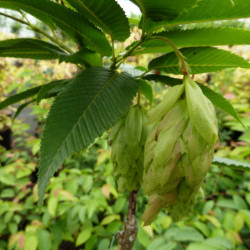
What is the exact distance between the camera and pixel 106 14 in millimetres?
404

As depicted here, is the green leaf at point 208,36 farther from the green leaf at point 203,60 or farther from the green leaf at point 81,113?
the green leaf at point 81,113

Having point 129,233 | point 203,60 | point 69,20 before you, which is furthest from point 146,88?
point 129,233

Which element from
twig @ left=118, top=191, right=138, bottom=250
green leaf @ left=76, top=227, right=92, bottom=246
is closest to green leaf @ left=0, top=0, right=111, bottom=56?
twig @ left=118, top=191, right=138, bottom=250

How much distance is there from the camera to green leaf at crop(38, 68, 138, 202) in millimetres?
362

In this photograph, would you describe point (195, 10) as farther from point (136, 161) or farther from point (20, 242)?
point (20, 242)

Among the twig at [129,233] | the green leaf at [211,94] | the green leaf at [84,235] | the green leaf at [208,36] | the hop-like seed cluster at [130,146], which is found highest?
the green leaf at [208,36]

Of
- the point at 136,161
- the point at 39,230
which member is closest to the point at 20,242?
the point at 39,230

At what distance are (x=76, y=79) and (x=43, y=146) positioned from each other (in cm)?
15

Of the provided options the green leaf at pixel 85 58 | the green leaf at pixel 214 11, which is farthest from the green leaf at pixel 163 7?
Answer: the green leaf at pixel 85 58

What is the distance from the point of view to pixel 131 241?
66 cm

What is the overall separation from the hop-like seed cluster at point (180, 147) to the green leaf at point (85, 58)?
7.8 inches

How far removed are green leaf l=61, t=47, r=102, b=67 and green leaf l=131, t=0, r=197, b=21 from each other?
0.51 ft

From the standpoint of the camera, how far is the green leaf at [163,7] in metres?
0.35

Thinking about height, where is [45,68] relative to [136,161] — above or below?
above
